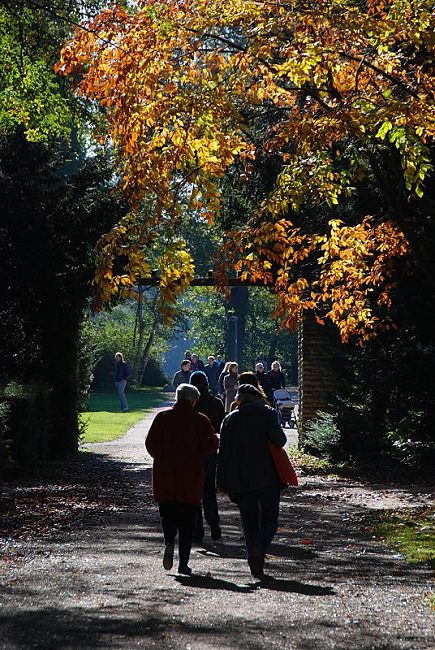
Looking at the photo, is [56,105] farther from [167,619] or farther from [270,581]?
[167,619]

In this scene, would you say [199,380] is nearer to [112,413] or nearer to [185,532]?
[185,532]

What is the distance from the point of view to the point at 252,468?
35.5ft

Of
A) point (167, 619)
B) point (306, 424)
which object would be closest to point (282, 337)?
point (306, 424)

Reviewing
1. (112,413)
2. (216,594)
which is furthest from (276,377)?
(216,594)

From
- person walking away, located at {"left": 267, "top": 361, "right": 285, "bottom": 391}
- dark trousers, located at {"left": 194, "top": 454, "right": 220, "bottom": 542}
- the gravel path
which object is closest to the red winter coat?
the gravel path

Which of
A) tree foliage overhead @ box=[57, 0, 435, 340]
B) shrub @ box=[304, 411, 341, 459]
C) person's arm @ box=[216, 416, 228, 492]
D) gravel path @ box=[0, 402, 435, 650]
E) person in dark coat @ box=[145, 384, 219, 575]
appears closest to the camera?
gravel path @ box=[0, 402, 435, 650]

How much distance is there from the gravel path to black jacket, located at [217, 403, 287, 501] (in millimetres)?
792

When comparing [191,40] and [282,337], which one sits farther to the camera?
[282,337]

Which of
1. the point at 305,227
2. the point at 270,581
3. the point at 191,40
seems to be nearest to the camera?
the point at 270,581

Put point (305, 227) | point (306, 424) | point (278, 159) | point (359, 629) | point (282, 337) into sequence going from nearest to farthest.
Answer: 1. point (359, 629)
2. point (305, 227)
3. point (278, 159)
4. point (306, 424)
5. point (282, 337)

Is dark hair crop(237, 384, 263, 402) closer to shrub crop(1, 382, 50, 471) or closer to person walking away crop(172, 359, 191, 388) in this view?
shrub crop(1, 382, 50, 471)

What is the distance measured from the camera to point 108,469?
74.1 feet

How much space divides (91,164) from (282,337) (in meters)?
47.7

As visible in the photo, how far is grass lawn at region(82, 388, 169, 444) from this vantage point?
33.0 meters
